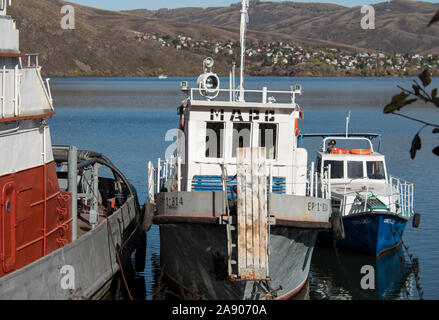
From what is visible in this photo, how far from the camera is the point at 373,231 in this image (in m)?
22.6

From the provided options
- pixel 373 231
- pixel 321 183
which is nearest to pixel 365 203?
pixel 373 231

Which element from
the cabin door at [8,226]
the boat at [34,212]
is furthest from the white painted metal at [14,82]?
the cabin door at [8,226]

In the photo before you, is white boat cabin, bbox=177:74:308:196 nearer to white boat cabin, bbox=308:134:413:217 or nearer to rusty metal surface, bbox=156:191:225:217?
rusty metal surface, bbox=156:191:225:217

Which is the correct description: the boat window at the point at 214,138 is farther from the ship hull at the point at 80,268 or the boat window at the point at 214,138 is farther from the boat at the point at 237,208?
the ship hull at the point at 80,268

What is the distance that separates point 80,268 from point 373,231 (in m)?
10.3

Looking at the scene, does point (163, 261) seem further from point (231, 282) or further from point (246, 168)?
point (246, 168)

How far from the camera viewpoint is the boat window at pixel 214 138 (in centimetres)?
1883

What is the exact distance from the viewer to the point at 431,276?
69.4 ft

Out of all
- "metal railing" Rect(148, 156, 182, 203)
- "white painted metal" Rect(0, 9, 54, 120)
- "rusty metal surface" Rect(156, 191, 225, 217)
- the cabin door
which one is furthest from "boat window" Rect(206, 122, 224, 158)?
the cabin door

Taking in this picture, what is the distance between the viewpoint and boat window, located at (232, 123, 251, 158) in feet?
61.5

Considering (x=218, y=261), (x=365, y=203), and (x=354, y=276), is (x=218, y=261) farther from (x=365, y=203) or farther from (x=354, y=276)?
(x=365, y=203)

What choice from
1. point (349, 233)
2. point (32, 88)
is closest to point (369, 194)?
point (349, 233)

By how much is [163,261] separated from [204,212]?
3.05m

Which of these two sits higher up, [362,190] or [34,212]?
[34,212]
